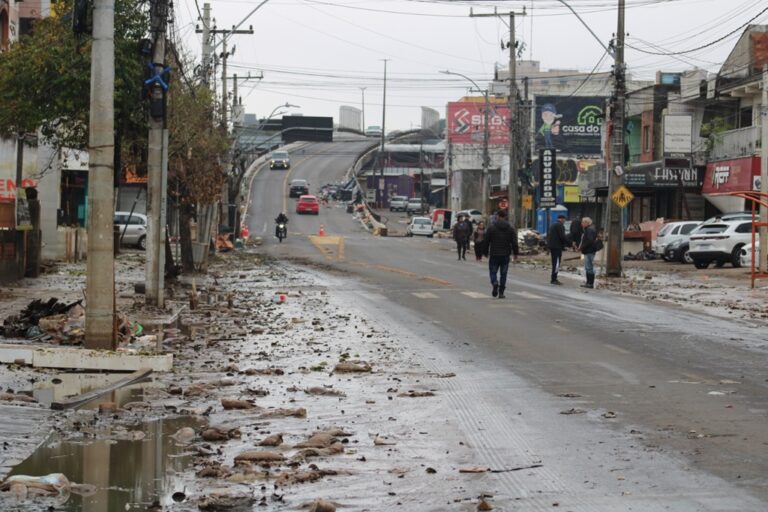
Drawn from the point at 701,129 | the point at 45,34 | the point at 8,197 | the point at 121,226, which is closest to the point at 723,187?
the point at 701,129

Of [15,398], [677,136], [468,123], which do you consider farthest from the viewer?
[468,123]

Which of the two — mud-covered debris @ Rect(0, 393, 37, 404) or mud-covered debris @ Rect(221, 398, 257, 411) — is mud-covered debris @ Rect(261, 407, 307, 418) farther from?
mud-covered debris @ Rect(0, 393, 37, 404)

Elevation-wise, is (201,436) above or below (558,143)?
below

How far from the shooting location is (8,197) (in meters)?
38.0

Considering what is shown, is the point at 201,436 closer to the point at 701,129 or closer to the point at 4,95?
the point at 4,95

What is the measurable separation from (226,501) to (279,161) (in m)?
118

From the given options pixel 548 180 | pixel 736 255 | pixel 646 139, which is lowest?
pixel 736 255

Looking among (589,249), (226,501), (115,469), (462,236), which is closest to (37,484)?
(115,469)

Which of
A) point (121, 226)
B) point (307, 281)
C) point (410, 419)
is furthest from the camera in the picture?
point (121, 226)

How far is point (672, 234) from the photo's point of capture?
4841 cm

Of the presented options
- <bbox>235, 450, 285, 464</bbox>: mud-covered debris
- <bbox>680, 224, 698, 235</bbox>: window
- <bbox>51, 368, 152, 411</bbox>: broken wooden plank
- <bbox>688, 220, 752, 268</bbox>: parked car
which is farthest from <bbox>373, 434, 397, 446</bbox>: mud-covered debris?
<bbox>680, 224, 698, 235</bbox>: window

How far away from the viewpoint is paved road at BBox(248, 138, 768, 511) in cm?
765

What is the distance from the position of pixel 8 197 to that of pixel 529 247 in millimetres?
28436

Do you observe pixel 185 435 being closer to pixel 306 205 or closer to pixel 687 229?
pixel 687 229
